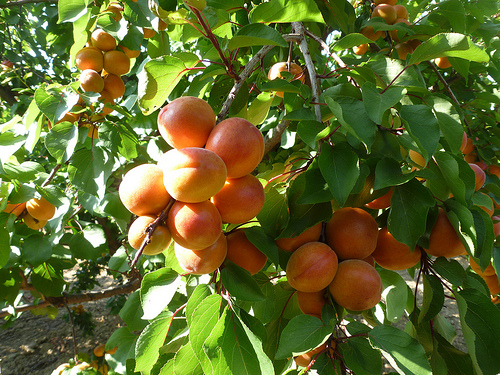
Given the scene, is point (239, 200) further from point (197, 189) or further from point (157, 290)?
point (157, 290)

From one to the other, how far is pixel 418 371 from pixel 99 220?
11.0 ft

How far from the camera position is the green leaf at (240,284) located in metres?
0.69

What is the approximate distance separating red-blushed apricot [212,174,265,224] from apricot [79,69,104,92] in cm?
115

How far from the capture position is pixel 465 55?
748 millimetres

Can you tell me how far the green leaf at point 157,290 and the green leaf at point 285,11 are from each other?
740mm

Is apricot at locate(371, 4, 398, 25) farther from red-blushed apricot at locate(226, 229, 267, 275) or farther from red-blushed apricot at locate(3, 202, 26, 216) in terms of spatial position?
red-blushed apricot at locate(3, 202, 26, 216)

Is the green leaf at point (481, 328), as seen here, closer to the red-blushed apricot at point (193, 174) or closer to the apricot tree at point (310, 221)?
the apricot tree at point (310, 221)

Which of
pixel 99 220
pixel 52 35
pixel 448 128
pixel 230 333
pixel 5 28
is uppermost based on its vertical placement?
pixel 5 28

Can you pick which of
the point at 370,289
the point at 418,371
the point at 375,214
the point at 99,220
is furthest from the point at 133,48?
the point at 99,220

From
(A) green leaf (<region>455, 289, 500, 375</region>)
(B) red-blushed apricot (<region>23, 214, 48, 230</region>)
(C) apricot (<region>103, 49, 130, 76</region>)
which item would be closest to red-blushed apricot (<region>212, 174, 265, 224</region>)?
(A) green leaf (<region>455, 289, 500, 375</region>)

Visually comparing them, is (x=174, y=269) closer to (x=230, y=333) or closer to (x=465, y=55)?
(x=230, y=333)

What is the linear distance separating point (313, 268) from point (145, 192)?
413mm

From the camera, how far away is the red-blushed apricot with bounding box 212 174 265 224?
0.68m

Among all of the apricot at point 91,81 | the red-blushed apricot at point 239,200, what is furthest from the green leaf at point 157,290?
the apricot at point 91,81
